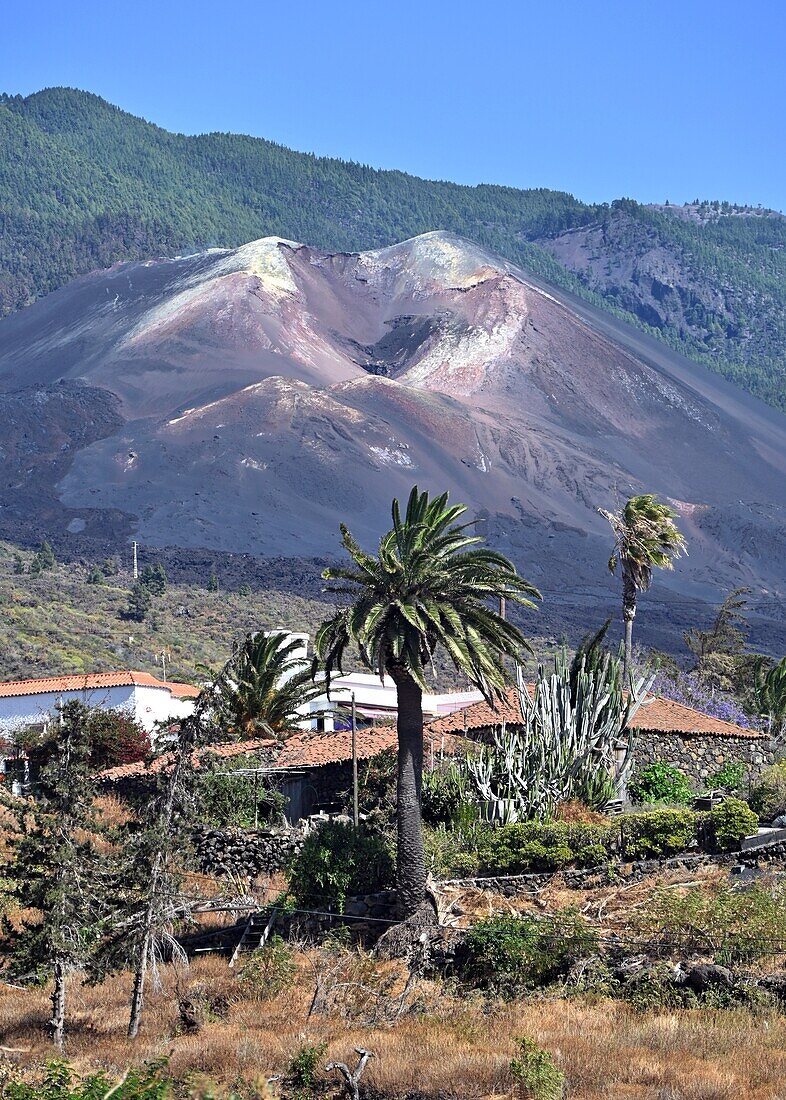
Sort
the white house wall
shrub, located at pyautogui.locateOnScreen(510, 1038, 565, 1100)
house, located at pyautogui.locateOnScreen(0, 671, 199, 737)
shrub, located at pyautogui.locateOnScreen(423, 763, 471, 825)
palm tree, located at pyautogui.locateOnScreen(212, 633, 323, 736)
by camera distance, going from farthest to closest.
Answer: house, located at pyautogui.locateOnScreen(0, 671, 199, 737) → the white house wall → palm tree, located at pyautogui.locateOnScreen(212, 633, 323, 736) → shrub, located at pyautogui.locateOnScreen(423, 763, 471, 825) → shrub, located at pyautogui.locateOnScreen(510, 1038, 565, 1100)

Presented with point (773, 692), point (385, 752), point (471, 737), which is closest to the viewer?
point (385, 752)

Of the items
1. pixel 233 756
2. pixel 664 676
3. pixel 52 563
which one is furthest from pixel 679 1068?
pixel 52 563

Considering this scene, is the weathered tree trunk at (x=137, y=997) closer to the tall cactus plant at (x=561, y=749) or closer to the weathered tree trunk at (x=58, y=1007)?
the weathered tree trunk at (x=58, y=1007)

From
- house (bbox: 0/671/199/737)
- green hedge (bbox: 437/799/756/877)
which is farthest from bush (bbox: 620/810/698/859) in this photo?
house (bbox: 0/671/199/737)

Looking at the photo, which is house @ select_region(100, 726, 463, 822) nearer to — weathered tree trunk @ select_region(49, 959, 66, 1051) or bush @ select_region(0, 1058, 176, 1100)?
weathered tree trunk @ select_region(49, 959, 66, 1051)

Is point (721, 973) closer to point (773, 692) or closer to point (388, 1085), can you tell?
point (388, 1085)

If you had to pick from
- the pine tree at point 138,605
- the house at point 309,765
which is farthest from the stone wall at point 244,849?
the pine tree at point 138,605

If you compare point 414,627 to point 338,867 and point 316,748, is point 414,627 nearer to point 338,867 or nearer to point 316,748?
point 338,867
